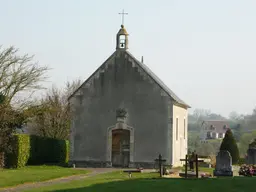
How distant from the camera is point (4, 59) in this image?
3831 centimetres

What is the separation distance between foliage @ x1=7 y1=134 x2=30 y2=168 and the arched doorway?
6355 millimetres

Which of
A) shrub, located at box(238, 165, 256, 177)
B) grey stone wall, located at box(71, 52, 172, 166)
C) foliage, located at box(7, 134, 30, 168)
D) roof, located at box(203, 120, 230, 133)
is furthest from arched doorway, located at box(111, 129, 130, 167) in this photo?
roof, located at box(203, 120, 230, 133)

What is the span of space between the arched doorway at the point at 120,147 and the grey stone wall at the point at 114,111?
711 mm

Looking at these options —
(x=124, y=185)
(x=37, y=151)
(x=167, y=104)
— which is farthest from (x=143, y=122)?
(x=124, y=185)

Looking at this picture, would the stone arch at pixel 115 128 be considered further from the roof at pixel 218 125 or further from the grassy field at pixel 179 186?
the roof at pixel 218 125

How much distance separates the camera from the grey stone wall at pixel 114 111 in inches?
1476

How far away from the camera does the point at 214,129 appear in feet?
482

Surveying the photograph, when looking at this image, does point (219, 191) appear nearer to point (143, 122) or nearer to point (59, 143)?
point (143, 122)

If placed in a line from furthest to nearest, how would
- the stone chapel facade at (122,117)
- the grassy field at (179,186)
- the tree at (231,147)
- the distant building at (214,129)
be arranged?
1. the distant building at (214,129)
2. the tree at (231,147)
3. the stone chapel facade at (122,117)
4. the grassy field at (179,186)

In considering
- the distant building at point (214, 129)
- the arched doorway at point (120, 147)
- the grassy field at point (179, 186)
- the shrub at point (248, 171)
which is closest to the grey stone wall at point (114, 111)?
the arched doorway at point (120, 147)

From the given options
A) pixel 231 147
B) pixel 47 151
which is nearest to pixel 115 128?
pixel 47 151

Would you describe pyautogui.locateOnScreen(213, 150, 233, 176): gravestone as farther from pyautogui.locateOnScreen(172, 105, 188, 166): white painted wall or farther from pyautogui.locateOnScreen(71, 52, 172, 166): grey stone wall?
pyautogui.locateOnScreen(172, 105, 188, 166): white painted wall

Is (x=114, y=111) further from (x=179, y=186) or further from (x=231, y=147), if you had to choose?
(x=179, y=186)

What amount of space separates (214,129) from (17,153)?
116 m
